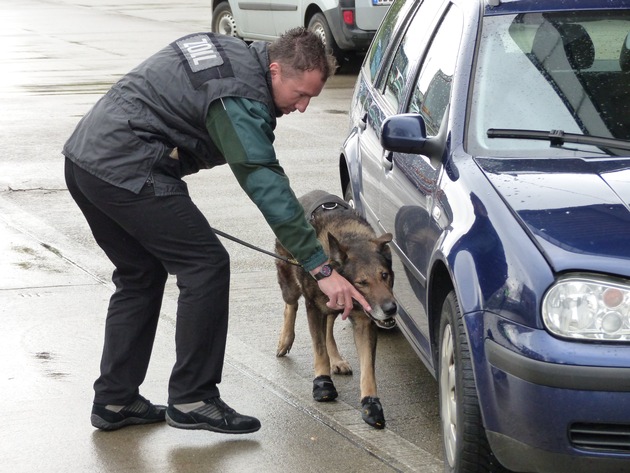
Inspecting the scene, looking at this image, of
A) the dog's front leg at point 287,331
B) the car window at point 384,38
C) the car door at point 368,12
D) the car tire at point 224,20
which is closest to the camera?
the dog's front leg at point 287,331

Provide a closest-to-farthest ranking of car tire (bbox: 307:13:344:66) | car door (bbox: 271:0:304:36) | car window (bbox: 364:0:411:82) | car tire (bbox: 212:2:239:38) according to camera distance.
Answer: car window (bbox: 364:0:411:82)
car tire (bbox: 307:13:344:66)
car door (bbox: 271:0:304:36)
car tire (bbox: 212:2:239:38)

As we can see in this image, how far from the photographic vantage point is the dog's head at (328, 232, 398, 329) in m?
4.84

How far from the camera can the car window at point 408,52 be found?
217 inches

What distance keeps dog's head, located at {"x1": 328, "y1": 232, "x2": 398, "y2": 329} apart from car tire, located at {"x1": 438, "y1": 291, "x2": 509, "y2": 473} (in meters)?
0.72

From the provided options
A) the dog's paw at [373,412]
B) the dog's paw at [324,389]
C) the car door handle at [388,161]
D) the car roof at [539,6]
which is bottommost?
the dog's paw at [324,389]

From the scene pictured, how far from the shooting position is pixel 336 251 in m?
4.95

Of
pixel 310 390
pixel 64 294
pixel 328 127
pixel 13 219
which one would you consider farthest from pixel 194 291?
pixel 328 127

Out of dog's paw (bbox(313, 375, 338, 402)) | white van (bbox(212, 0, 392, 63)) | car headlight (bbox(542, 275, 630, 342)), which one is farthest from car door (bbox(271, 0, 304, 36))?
car headlight (bbox(542, 275, 630, 342))

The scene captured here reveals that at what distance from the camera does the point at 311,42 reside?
4.48 m

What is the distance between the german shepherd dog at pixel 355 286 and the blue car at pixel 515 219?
0.12 meters

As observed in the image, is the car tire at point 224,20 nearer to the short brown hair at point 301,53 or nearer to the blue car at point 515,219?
the blue car at point 515,219

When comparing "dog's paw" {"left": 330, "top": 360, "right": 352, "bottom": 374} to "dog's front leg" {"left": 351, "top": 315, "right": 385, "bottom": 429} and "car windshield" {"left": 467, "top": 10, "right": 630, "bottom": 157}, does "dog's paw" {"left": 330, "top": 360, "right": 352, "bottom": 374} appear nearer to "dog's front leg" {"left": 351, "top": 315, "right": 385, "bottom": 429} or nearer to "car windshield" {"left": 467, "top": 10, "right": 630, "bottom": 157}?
"dog's front leg" {"left": 351, "top": 315, "right": 385, "bottom": 429}

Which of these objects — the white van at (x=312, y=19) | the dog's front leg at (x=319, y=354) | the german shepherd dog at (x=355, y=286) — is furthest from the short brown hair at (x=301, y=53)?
the white van at (x=312, y=19)

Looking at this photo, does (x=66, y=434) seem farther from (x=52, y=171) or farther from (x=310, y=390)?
(x=52, y=171)
